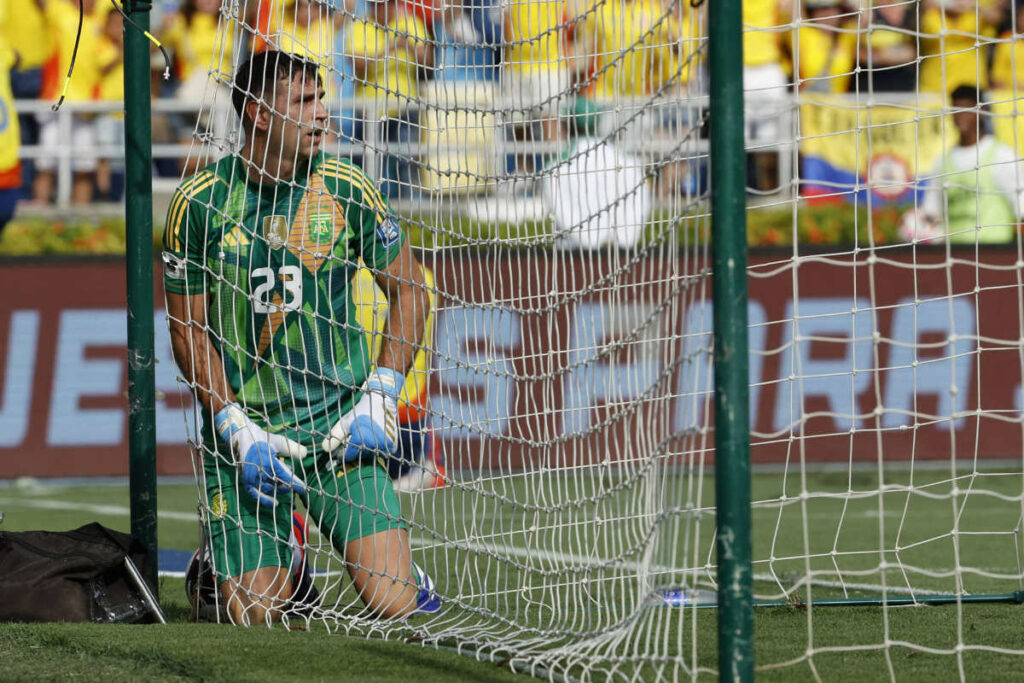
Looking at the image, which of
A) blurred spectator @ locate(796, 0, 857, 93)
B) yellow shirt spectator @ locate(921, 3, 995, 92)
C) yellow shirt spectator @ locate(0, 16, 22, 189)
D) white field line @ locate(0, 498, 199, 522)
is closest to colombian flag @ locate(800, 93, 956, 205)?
yellow shirt spectator @ locate(921, 3, 995, 92)

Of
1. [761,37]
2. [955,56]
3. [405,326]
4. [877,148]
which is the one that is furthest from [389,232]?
[955,56]

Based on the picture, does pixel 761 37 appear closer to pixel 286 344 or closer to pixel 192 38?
pixel 192 38

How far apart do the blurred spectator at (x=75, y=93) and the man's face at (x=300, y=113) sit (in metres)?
6.87

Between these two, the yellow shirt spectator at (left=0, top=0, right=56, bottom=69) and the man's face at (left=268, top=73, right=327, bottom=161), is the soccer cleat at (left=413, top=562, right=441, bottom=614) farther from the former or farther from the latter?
the yellow shirt spectator at (left=0, top=0, right=56, bottom=69)

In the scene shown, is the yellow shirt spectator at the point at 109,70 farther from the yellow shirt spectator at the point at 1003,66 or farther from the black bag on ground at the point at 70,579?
the black bag on ground at the point at 70,579

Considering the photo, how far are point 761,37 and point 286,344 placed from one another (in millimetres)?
7213

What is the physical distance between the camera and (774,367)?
9.45 meters

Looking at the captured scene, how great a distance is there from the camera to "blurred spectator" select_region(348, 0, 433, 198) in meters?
4.53

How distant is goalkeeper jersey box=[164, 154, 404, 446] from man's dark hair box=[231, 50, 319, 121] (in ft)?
0.83

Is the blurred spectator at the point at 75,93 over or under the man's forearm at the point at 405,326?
over

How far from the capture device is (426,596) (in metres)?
4.61

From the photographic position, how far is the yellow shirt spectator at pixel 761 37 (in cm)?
1042

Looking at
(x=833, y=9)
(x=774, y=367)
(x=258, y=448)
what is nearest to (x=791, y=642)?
(x=258, y=448)

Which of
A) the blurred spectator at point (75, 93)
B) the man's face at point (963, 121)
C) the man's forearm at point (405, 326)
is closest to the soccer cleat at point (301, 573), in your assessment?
the man's forearm at point (405, 326)
